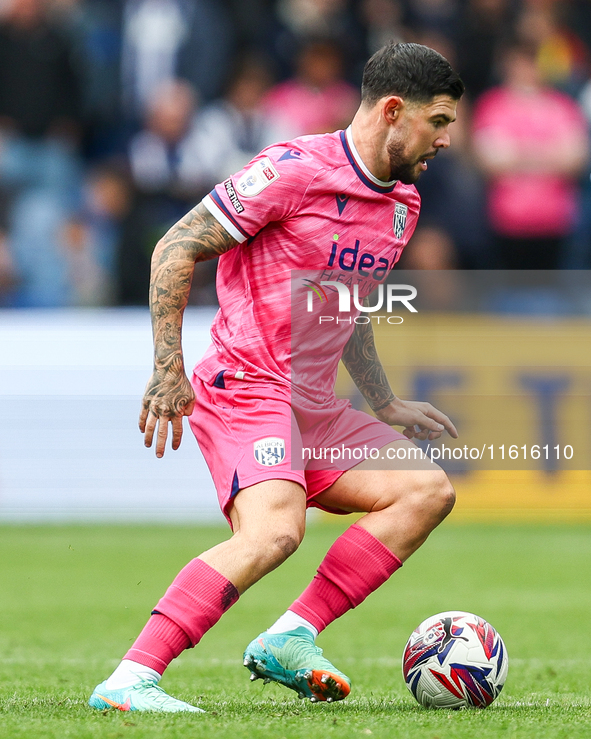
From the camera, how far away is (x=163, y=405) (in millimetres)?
3838

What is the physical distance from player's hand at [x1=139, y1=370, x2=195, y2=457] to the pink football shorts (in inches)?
8.9

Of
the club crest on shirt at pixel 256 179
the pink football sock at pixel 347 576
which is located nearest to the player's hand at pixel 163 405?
the club crest on shirt at pixel 256 179

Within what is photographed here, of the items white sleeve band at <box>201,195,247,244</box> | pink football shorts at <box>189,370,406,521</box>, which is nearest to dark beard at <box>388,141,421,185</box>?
white sleeve band at <box>201,195,247,244</box>

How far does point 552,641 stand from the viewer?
19.2 feet

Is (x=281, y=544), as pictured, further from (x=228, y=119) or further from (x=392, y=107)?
(x=228, y=119)

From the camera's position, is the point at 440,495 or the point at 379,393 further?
the point at 379,393

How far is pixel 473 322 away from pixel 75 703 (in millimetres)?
6398

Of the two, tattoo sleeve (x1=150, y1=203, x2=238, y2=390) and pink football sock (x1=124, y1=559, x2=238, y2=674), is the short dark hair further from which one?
pink football sock (x1=124, y1=559, x2=238, y2=674)

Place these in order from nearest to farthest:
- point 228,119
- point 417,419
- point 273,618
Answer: point 417,419 < point 273,618 < point 228,119

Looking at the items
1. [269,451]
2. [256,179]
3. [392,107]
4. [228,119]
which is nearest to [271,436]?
[269,451]

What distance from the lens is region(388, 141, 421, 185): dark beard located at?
408cm

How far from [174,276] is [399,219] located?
87cm

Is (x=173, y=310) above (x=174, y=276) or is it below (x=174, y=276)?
below

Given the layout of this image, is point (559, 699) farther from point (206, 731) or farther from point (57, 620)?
point (57, 620)
